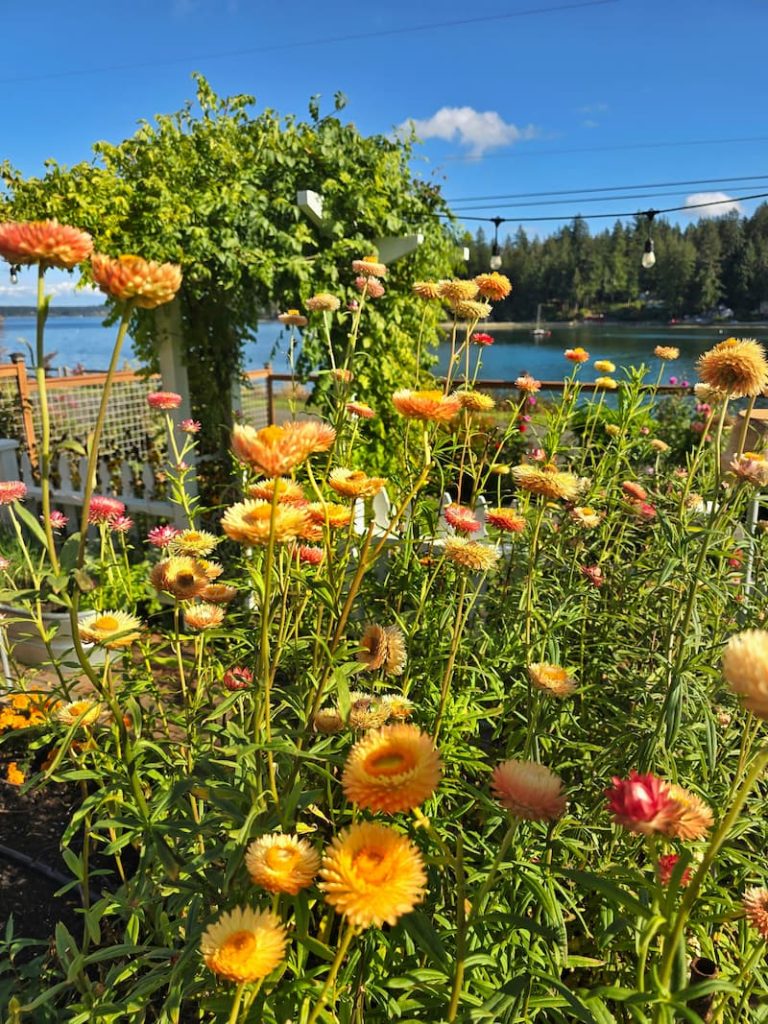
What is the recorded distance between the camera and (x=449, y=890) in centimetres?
108

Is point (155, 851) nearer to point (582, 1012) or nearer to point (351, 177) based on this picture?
point (582, 1012)

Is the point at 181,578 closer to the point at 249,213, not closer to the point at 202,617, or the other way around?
the point at 202,617

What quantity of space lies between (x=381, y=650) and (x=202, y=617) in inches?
14.1

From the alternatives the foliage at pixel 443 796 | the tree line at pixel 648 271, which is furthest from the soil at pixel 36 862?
the tree line at pixel 648 271

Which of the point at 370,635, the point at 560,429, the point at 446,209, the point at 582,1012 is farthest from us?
the point at 446,209

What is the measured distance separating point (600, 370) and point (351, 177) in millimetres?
2201

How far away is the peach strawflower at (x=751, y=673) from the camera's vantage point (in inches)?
18.8

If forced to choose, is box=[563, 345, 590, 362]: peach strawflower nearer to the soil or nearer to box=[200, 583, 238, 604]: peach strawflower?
box=[200, 583, 238, 604]: peach strawflower

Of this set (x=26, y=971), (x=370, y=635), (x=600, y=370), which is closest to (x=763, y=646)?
(x=370, y=635)

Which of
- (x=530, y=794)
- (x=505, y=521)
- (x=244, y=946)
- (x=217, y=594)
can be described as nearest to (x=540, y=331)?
(x=505, y=521)

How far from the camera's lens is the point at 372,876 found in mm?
544

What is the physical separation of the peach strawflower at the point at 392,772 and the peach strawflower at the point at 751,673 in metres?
0.25

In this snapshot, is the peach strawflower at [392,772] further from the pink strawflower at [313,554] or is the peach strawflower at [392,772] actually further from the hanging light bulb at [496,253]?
the hanging light bulb at [496,253]

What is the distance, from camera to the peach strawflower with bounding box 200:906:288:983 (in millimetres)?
563
